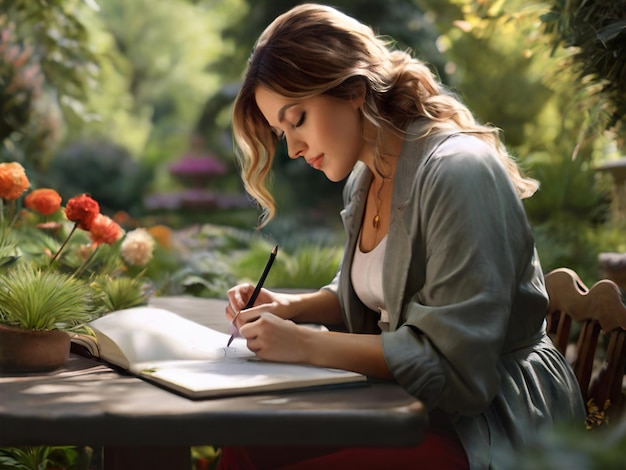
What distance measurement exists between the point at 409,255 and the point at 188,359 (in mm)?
519

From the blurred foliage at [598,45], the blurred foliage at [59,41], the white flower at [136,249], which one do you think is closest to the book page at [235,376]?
the white flower at [136,249]

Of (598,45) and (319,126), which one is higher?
(598,45)

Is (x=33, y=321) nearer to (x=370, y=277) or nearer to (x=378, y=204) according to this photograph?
(x=370, y=277)

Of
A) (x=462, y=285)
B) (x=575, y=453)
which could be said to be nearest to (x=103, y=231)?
(x=462, y=285)

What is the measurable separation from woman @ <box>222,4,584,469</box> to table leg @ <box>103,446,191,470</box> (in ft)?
0.82

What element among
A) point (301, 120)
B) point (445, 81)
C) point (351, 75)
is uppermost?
point (351, 75)

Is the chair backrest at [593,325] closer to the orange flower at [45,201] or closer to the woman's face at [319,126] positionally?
the woman's face at [319,126]

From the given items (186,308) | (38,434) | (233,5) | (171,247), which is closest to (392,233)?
(38,434)

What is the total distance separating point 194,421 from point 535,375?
88 centimetres

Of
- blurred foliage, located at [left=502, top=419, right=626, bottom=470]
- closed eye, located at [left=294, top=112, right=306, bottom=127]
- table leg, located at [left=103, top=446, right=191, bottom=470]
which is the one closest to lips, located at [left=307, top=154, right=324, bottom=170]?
closed eye, located at [left=294, top=112, right=306, bottom=127]

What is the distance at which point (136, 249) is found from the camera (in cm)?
279

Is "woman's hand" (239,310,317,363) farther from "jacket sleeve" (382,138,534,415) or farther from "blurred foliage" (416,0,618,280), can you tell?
"blurred foliage" (416,0,618,280)

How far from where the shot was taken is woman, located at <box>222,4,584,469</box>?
1.61m

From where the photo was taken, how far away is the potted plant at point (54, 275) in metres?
1.64
